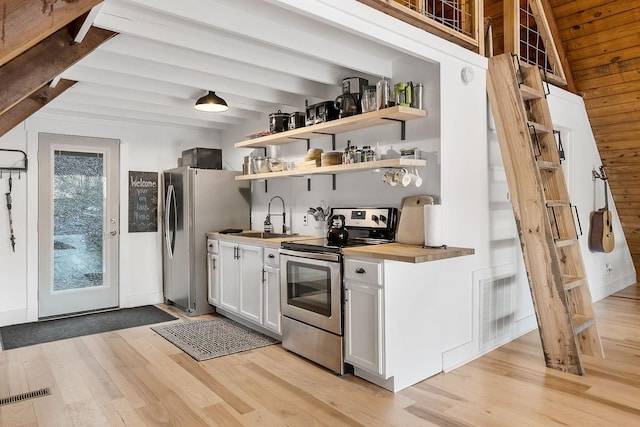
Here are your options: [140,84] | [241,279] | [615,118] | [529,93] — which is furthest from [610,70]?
[140,84]

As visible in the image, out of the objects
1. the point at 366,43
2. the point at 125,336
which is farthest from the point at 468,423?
the point at 125,336

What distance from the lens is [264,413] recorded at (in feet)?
8.22

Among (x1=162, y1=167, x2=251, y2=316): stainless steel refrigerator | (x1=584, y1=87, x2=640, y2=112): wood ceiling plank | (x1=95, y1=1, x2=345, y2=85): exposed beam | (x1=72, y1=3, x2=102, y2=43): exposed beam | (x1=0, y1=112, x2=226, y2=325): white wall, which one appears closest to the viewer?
(x1=72, y1=3, x2=102, y2=43): exposed beam

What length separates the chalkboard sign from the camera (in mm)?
5199

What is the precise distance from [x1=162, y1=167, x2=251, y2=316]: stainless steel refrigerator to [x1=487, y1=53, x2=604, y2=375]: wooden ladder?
9.69 ft

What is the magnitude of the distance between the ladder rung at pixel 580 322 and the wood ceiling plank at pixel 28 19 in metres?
3.48

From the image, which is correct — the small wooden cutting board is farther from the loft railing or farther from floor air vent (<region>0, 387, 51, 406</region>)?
floor air vent (<region>0, 387, 51, 406</region>)

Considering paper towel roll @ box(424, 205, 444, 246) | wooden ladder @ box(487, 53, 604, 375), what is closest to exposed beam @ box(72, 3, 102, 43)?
paper towel roll @ box(424, 205, 444, 246)

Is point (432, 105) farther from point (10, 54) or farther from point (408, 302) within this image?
point (10, 54)

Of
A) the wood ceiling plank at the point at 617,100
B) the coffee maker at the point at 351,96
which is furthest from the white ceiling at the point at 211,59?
the wood ceiling plank at the point at 617,100

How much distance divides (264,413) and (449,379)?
130cm

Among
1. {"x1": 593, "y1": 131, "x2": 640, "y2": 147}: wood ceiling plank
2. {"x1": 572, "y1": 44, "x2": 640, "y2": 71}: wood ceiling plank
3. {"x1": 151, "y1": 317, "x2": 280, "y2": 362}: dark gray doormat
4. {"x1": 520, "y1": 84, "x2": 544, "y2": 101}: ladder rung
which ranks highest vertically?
{"x1": 572, "y1": 44, "x2": 640, "y2": 71}: wood ceiling plank

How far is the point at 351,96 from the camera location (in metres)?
3.58

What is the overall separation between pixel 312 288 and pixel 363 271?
587 mm
